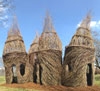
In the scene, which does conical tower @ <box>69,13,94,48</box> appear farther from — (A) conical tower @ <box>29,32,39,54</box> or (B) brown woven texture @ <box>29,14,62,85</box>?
(A) conical tower @ <box>29,32,39,54</box>

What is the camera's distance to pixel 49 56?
32.1ft

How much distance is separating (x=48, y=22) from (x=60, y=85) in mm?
5029

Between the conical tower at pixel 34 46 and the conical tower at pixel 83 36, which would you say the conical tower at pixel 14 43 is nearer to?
the conical tower at pixel 34 46

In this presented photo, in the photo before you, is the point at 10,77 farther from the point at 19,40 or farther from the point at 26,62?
the point at 19,40

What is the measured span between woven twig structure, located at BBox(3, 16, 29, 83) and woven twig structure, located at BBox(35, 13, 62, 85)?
1.73 m

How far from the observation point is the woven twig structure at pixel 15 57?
11.0 meters

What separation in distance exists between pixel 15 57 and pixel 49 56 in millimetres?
3235

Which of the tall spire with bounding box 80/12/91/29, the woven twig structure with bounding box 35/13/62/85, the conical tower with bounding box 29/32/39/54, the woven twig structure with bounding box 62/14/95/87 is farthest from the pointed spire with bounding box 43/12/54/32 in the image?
the conical tower with bounding box 29/32/39/54

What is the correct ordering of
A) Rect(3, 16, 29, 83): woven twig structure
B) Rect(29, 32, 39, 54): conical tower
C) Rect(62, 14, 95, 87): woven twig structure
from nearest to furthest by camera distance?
Rect(62, 14, 95, 87): woven twig structure, Rect(3, 16, 29, 83): woven twig structure, Rect(29, 32, 39, 54): conical tower

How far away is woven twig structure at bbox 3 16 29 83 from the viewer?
11002mm

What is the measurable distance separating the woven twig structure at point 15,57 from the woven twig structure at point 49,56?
1734 millimetres

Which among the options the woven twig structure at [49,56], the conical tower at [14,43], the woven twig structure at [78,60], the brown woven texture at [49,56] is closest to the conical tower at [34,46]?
the conical tower at [14,43]

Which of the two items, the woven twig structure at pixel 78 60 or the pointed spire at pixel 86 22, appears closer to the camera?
the woven twig structure at pixel 78 60

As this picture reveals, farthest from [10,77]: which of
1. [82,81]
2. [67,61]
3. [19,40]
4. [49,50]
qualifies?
[82,81]
